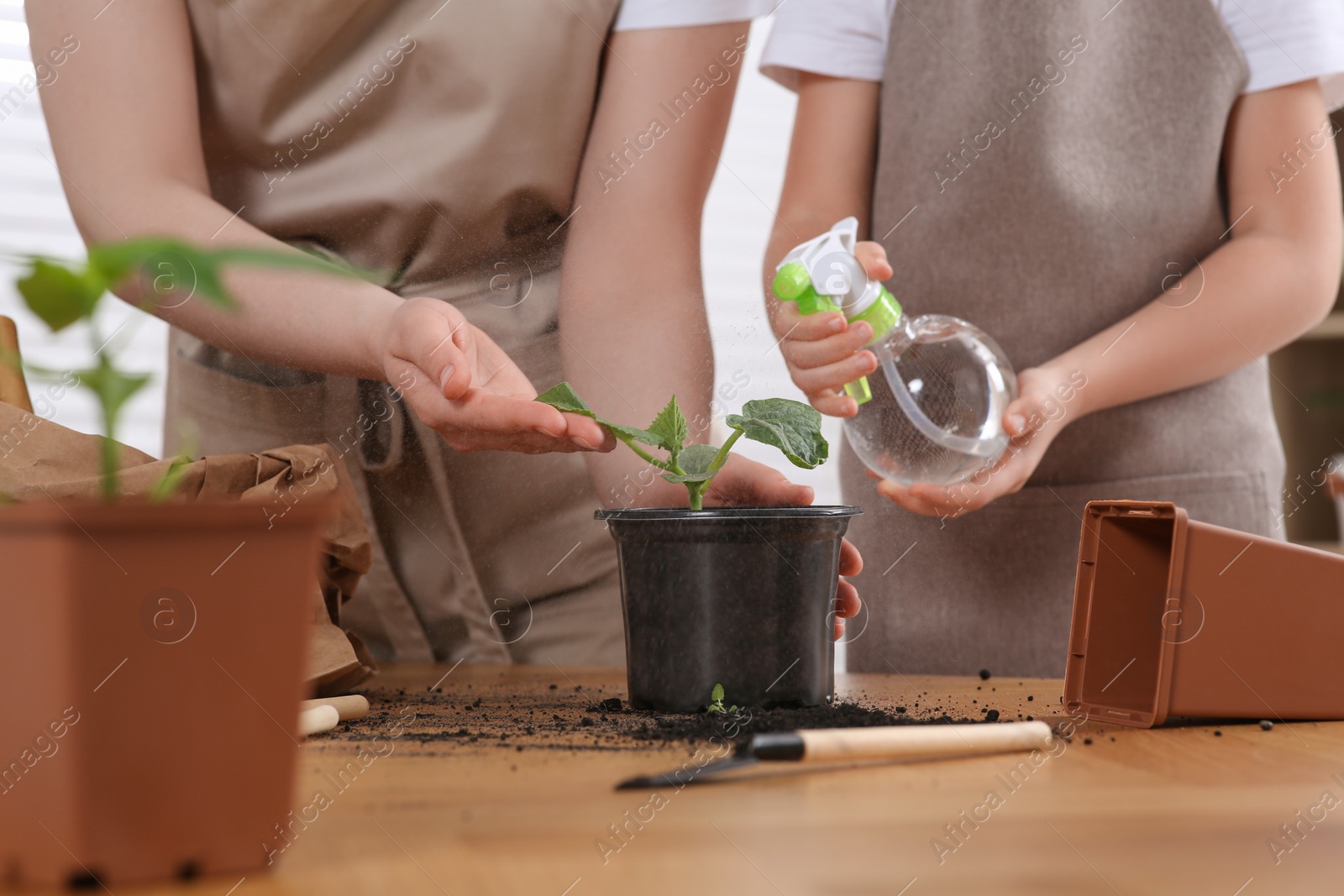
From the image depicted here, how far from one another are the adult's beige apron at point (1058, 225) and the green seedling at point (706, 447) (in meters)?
0.49

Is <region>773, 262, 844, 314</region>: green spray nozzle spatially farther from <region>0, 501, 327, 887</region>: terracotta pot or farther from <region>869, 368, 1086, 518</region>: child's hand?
<region>0, 501, 327, 887</region>: terracotta pot

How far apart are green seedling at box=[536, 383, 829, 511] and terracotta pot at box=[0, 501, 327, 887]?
0.36 metres

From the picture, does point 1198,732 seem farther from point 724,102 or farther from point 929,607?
point 724,102

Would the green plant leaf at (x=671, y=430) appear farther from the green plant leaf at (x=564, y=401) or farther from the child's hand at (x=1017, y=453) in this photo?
the child's hand at (x=1017, y=453)

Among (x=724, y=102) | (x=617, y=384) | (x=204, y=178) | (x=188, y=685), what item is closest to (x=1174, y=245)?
(x=724, y=102)

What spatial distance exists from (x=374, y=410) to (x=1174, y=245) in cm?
82

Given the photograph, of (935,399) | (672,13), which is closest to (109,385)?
(935,399)

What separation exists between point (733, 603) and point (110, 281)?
1.38 feet

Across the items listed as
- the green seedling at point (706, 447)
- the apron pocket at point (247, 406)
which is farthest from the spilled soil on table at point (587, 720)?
the apron pocket at point (247, 406)

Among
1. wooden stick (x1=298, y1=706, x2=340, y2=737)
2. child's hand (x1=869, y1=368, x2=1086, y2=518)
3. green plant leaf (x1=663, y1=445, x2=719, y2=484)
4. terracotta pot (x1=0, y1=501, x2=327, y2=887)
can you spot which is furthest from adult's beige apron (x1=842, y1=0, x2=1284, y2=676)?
terracotta pot (x1=0, y1=501, x2=327, y2=887)

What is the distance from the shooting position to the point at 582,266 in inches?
38.7

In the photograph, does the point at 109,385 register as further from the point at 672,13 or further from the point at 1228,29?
the point at 1228,29

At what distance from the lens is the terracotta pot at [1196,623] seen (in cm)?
58

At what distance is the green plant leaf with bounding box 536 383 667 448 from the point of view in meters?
0.64
